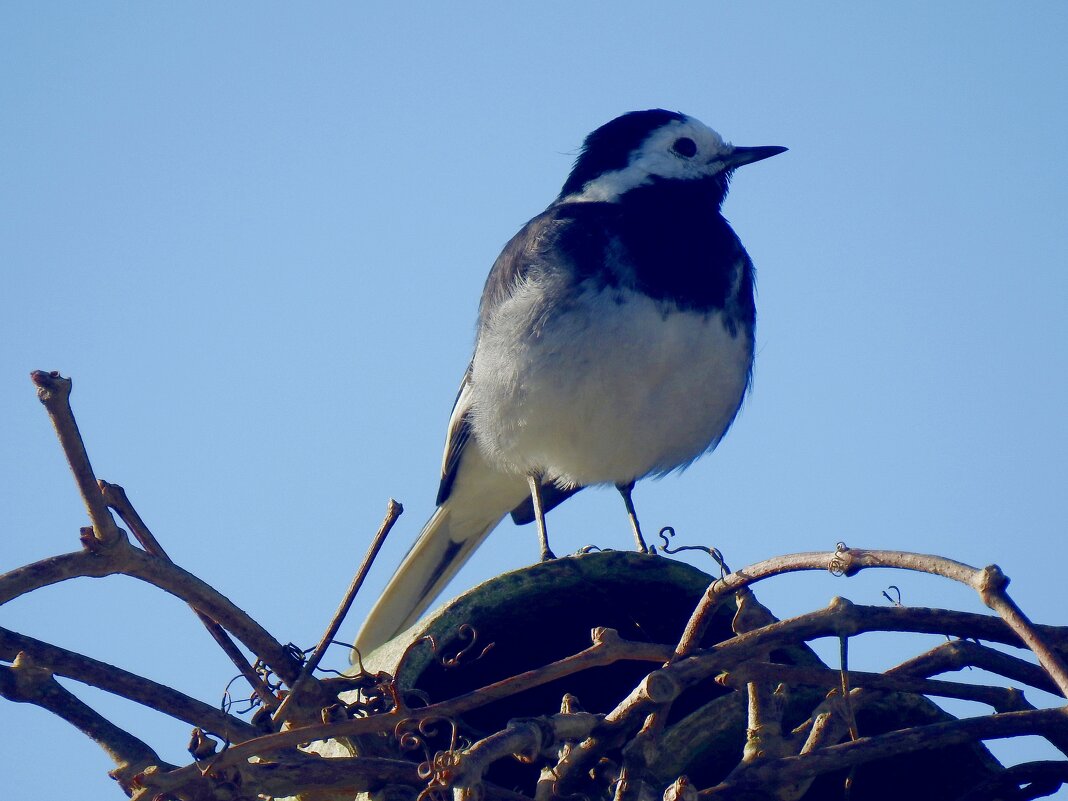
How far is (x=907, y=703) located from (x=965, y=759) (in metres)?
0.19

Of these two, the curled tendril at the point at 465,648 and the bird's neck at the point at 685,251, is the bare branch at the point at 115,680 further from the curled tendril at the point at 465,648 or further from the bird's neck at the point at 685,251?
the bird's neck at the point at 685,251

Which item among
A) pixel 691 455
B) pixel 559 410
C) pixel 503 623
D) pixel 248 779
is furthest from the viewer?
pixel 691 455

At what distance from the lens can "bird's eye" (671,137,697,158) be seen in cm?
653

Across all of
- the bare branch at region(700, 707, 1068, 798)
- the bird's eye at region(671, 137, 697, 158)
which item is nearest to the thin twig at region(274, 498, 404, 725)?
the bare branch at region(700, 707, 1068, 798)

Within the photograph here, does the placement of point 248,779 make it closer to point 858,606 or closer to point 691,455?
point 858,606

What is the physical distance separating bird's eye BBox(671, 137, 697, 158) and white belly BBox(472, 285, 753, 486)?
1125mm

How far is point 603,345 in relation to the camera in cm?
537

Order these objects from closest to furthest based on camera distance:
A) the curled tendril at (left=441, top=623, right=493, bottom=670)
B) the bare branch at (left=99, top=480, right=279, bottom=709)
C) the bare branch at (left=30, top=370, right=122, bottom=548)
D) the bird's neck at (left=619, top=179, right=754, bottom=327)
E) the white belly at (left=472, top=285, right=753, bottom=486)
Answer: the bare branch at (left=30, top=370, right=122, bottom=548), the bare branch at (left=99, top=480, right=279, bottom=709), the curled tendril at (left=441, top=623, right=493, bottom=670), the white belly at (left=472, top=285, right=753, bottom=486), the bird's neck at (left=619, top=179, right=754, bottom=327)

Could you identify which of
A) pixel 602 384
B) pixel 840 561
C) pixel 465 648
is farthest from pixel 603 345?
pixel 840 561

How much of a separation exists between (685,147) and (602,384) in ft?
5.41

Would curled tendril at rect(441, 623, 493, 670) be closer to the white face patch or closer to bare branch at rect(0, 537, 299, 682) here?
bare branch at rect(0, 537, 299, 682)

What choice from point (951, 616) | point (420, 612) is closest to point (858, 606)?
point (951, 616)

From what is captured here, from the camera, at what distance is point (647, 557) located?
12.0ft

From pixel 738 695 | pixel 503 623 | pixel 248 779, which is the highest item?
pixel 503 623
